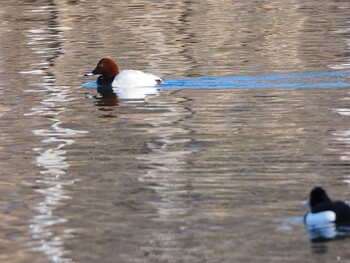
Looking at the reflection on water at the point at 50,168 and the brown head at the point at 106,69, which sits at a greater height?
the reflection on water at the point at 50,168

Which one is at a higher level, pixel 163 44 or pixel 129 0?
pixel 163 44

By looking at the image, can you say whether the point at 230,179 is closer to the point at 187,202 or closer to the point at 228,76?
the point at 187,202

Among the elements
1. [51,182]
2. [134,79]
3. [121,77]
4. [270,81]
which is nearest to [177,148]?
[51,182]

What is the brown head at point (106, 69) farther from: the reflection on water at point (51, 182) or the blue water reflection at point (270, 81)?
the reflection on water at point (51, 182)

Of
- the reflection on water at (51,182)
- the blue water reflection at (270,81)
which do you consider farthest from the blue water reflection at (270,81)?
the reflection on water at (51,182)

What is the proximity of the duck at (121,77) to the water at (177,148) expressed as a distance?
0.34 meters

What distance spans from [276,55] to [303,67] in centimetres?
196

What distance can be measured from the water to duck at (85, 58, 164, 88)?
1.12ft

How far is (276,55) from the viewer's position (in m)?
20.7

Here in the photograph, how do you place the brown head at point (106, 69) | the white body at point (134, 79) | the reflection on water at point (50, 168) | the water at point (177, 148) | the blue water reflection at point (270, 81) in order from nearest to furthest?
the water at point (177, 148)
the reflection on water at point (50, 168)
the blue water reflection at point (270, 81)
the white body at point (134, 79)
the brown head at point (106, 69)

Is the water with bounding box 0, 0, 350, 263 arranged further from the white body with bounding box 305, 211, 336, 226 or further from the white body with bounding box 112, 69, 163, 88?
the white body with bounding box 112, 69, 163, 88

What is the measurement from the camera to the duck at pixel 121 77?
17641 mm

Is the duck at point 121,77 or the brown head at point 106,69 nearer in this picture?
the duck at point 121,77

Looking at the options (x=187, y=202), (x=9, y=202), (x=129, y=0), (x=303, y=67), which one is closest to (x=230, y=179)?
(x=187, y=202)
